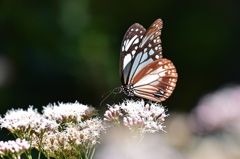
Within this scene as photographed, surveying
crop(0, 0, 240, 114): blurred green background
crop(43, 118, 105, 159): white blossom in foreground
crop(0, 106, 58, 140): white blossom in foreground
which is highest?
crop(0, 0, 240, 114): blurred green background

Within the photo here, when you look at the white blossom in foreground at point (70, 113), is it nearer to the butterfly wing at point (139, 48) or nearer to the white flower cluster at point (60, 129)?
the white flower cluster at point (60, 129)

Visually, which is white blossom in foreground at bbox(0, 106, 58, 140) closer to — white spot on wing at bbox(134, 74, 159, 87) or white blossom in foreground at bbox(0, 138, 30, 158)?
white blossom in foreground at bbox(0, 138, 30, 158)

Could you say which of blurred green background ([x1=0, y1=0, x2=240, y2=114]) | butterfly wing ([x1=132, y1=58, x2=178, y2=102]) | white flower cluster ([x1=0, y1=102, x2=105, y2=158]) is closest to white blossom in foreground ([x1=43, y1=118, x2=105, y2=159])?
white flower cluster ([x1=0, y1=102, x2=105, y2=158])

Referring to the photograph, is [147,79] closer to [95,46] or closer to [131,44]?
[131,44]

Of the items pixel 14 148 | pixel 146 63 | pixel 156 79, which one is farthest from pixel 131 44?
pixel 14 148

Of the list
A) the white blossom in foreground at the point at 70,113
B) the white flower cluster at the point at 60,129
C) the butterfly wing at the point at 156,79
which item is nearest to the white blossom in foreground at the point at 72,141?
the white flower cluster at the point at 60,129

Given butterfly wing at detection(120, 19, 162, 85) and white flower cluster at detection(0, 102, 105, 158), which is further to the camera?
butterfly wing at detection(120, 19, 162, 85)

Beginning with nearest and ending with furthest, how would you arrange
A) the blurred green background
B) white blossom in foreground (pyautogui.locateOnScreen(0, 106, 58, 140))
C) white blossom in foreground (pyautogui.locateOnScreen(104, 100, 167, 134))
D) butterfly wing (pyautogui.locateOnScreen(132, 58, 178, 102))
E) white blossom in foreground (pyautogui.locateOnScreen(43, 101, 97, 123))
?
white blossom in foreground (pyautogui.locateOnScreen(104, 100, 167, 134))
white blossom in foreground (pyautogui.locateOnScreen(0, 106, 58, 140))
white blossom in foreground (pyautogui.locateOnScreen(43, 101, 97, 123))
butterfly wing (pyautogui.locateOnScreen(132, 58, 178, 102))
the blurred green background
